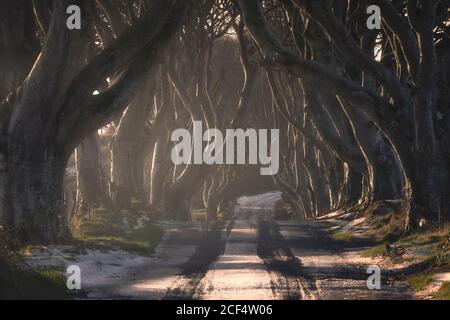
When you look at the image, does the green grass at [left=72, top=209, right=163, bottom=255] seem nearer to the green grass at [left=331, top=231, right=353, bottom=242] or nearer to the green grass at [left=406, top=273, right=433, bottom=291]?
the green grass at [left=331, top=231, right=353, bottom=242]

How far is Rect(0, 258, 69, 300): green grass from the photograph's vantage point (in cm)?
1029

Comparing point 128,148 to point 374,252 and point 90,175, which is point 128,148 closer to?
point 90,175

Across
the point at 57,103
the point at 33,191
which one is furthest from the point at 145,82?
the point at 33,191

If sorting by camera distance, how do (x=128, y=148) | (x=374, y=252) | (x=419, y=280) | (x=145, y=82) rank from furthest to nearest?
(x=128, y=148) → (x=145, y=82) → (x=374, y=252) → (x=419, y=280)

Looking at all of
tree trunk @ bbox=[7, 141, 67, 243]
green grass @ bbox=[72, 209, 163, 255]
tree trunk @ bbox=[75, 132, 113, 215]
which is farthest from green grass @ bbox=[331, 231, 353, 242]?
tree trunk @ bbox=[7, 141, 67, 243]

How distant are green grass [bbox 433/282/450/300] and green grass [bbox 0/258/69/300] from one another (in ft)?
16.6

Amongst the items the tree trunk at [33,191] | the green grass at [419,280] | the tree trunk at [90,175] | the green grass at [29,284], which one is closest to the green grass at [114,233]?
the tree trunk at [90,175]

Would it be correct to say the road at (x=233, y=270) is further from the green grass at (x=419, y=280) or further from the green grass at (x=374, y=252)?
the green grass at (x=374, y=252)

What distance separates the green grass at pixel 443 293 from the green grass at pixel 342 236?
30.9 ft

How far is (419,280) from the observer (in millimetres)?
12234

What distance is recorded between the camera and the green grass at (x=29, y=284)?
10.3 m

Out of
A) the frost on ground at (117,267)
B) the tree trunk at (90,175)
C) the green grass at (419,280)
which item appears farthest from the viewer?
the tree trunk at (90,175)

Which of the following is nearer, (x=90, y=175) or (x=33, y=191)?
(x=33, y=191)

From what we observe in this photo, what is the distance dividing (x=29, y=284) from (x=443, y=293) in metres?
5.62
